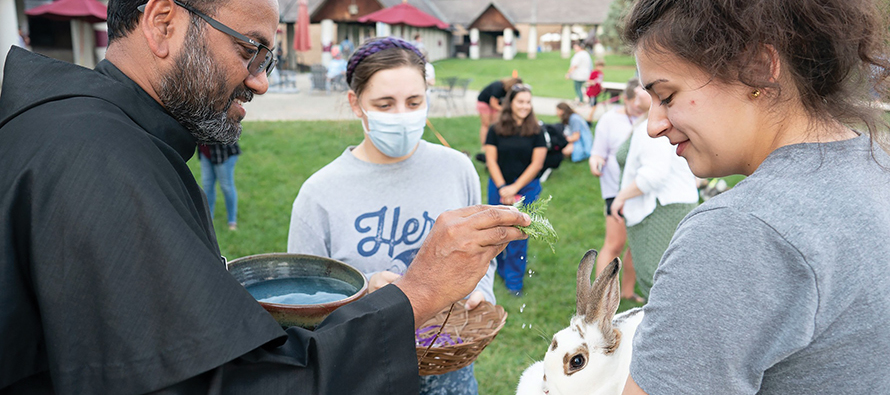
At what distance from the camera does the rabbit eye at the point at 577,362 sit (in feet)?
5.88

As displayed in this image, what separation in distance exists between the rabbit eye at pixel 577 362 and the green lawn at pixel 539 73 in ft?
75.5

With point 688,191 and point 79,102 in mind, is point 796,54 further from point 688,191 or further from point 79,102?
point 688,191

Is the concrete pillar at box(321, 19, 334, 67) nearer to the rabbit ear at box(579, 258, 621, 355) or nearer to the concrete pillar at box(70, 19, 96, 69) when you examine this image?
the concrete pillar at box(70, 19, 96, 69)

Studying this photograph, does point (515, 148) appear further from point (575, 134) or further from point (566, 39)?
point (566, 39)

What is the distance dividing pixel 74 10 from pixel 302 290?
19898 millimetres

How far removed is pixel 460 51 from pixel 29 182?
54743 millimetres

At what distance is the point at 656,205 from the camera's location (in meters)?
4.86

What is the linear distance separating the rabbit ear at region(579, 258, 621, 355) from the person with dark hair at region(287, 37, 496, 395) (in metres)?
1.23

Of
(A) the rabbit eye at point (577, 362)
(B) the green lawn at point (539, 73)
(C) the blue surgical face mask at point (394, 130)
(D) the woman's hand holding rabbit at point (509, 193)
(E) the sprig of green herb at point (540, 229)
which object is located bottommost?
(B) the green lawn at point (539, 73)

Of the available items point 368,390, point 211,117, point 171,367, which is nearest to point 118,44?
point 211,117

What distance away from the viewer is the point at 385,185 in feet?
10.5

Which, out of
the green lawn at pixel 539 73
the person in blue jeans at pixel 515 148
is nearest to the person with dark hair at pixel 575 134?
the person in blue jeans at pixel 515 148

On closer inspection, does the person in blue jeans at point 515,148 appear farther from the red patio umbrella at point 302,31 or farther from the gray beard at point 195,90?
the red patio umbrella at point 302,31

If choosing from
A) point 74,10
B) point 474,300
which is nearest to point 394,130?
point 474,300
